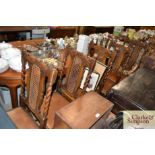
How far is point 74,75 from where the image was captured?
1535 mm

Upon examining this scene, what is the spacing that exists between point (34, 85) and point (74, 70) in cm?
46

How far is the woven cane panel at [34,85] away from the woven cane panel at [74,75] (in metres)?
0.45

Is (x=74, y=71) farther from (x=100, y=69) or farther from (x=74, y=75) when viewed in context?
(x=100, y=69)

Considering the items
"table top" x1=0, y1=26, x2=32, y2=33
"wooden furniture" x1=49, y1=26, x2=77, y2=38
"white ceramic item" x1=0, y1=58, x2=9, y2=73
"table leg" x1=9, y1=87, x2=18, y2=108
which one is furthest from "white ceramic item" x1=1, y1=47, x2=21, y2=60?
"wooden furniture" x1=49, y1=26, x2=77, y2=38

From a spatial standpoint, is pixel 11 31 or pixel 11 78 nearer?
pixel 11 78

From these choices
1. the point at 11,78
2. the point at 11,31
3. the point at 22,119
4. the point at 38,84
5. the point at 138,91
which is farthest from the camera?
the point at 11,31

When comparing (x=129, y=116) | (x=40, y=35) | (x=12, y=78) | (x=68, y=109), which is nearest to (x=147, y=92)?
(x=129, y=116)

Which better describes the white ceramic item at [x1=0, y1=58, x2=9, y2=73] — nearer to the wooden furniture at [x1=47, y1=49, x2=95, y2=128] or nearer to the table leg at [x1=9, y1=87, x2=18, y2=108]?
the table leg at [x1=9, y1=87, x2=18, y2=108]

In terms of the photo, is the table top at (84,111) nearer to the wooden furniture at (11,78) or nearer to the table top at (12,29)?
the wooden furniture at (11,78)

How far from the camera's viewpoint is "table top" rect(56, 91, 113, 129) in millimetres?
1055

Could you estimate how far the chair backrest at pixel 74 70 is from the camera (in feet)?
4.63

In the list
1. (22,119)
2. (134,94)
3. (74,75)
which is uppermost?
(74,75)

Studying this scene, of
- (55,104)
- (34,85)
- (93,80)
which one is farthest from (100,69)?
(34,85)
